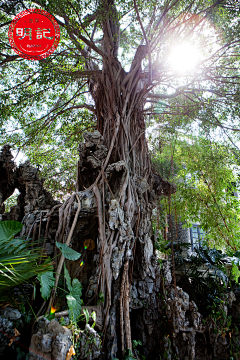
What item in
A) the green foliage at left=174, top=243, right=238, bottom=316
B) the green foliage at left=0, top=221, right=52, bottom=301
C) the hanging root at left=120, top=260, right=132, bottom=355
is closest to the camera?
the green foliage at left=0, top=221, right=52, bottom=301

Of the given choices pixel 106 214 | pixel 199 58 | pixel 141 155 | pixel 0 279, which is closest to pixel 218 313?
pixel 106 214

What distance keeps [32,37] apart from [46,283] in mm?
3335

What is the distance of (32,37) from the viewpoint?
332 centimetres

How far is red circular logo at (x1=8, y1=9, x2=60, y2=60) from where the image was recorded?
10.6 ft

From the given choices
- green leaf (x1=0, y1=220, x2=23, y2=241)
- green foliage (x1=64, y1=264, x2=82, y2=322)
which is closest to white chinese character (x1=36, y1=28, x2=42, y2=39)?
green leaf (x1=0, y1=220, x2=23, y2=241)

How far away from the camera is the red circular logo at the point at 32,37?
3.23 meters

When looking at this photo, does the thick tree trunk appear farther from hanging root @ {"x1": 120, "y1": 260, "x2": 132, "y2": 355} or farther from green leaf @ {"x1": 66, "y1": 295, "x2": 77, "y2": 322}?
green leaf @ {"x1": 66, "y1": 295, "x2": 77, "y2": 322}

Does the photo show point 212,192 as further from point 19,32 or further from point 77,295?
point 19,32

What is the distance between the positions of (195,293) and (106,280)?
1.67 meters

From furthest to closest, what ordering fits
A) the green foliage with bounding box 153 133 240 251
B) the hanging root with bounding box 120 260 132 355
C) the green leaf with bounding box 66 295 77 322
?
the green foliage with bounding box 153 133 240 251 → the hanging root with bounding box 120 260 132 355 → the green leaf with bounding box 66 295 77 322

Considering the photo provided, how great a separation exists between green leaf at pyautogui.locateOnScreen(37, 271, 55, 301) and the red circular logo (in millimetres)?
2974

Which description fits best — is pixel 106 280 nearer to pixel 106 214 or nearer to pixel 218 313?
pixel 106 214

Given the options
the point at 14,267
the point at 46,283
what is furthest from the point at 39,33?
the point at 46,283

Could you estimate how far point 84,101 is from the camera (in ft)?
17.0
